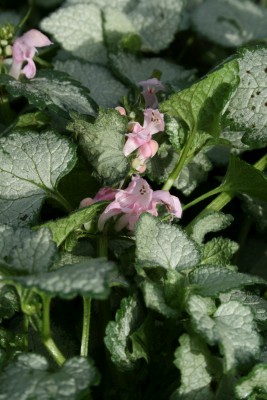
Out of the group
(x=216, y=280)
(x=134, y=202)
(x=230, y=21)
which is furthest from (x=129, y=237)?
(x=230, y=21)

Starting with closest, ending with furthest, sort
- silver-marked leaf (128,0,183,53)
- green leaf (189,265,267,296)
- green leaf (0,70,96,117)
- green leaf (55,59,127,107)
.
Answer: green leaf (189,265,267,296) → green leaf (0,70,96,117) → green leaf (55,59,127,107) → silver-marked leaf (128,0,183,53)

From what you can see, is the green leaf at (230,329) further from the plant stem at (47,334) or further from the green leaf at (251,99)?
the green leaf at (251,99)

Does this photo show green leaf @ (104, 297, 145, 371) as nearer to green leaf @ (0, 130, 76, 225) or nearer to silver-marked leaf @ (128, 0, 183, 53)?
green leaf @ (0, 130, 76, 225)

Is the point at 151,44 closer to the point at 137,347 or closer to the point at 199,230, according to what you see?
the point at 199,230

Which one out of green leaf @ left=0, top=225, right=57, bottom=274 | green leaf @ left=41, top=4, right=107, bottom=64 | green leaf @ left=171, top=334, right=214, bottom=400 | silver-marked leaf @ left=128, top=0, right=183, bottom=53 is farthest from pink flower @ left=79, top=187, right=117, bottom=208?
silver-marked leaf @ left=128, top=0, right=183, bottom=53

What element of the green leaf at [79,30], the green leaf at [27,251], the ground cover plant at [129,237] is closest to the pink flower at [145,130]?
the ground cover plant at [129,237]

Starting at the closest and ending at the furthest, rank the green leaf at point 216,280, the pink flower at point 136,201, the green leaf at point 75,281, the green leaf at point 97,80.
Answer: the green leaf at point 75,281, the green leaf at point 216,280, the pink flower at point 136,201, the green leaf at point 97,80

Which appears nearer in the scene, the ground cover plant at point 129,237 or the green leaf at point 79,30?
the ground cover plant at point 129,237
